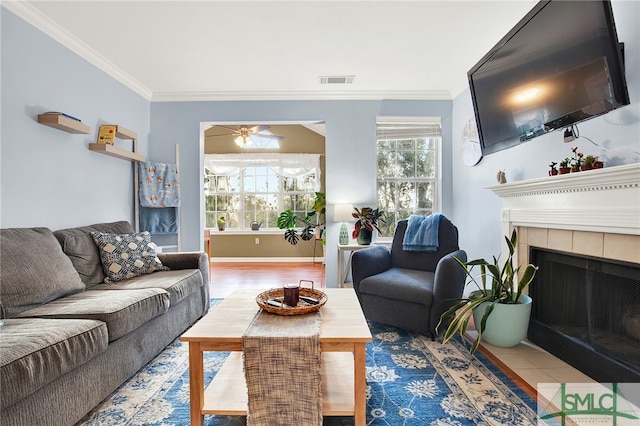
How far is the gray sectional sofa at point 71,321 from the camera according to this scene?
48.6 inches

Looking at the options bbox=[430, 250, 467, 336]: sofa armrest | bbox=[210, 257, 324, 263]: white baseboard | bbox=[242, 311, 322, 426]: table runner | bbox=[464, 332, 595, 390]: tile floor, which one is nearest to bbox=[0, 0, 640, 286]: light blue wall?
bbox=[430, 250, 467, 336]: sofa armrest

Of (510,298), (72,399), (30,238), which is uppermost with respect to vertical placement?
(30,238)

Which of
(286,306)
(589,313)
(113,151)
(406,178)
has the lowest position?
(589,313)

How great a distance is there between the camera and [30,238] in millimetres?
1971

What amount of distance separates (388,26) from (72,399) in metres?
2.94

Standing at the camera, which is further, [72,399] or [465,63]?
[465,63]

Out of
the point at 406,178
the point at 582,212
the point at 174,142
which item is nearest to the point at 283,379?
the point at 582,212

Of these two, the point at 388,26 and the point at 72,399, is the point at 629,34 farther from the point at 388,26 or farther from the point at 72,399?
the point at 72,399

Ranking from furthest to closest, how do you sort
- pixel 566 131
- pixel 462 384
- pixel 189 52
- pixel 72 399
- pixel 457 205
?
pixel 457 205, pixel 189 52, pixel 566 131, pixel 462 384, pixel 72 399

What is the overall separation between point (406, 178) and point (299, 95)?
5.49ft

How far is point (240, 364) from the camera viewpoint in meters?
1.77

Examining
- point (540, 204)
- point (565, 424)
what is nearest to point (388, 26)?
point (540, 204)
